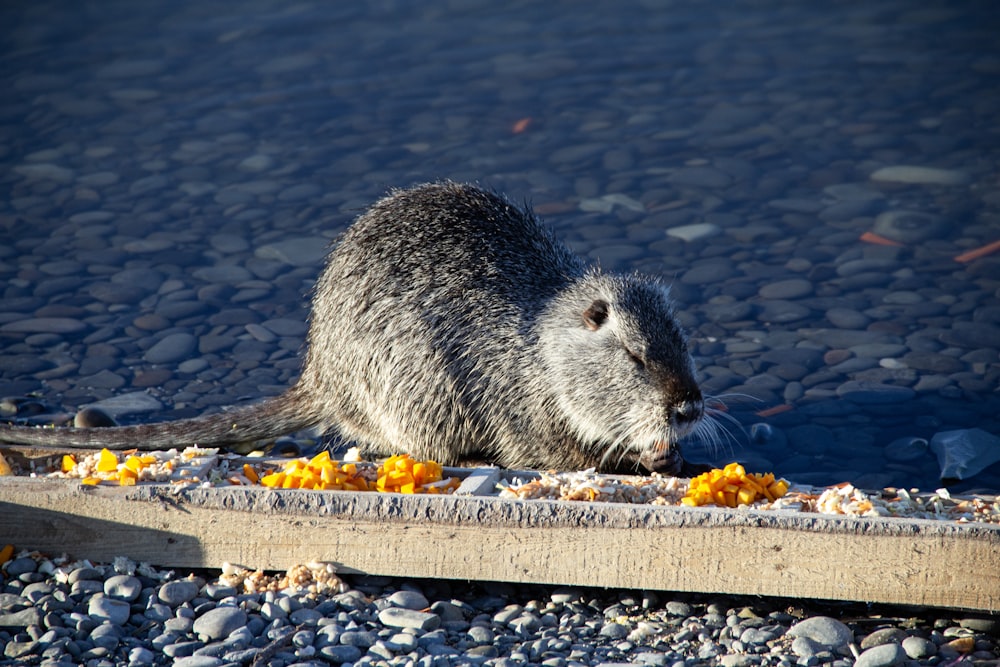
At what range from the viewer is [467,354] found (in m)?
4.62

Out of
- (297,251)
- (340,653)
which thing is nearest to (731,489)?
(340,653)

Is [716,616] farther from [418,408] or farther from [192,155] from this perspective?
[192,155]

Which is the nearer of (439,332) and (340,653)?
(340,653)

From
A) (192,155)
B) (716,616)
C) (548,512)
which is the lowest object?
(716,616)

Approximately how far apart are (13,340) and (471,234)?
9.11 feet

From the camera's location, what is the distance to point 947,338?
5.77 meters

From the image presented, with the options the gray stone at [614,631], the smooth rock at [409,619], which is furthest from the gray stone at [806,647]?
the smooth rock at [409,619]

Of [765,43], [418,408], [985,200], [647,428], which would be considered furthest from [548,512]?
[765,43]

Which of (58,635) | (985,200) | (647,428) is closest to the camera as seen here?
(58,635)

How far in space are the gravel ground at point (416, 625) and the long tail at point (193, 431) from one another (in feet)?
2.77

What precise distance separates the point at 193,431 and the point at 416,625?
5.46 feet

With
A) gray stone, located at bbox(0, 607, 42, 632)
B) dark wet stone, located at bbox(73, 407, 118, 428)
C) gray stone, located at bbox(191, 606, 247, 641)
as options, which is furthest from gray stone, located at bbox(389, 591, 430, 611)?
dark wet stone, located at bbox(73, 407, 118, 428)

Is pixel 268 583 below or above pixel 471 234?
below

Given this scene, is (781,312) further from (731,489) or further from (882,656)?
(882,656)
